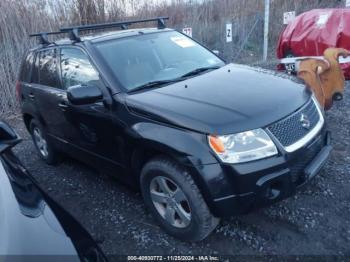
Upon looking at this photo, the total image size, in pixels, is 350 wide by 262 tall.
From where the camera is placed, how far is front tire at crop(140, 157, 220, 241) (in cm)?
252

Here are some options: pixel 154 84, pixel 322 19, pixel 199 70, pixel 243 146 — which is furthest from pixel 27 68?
pixel 322 19

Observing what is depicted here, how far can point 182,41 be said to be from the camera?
3.89 m

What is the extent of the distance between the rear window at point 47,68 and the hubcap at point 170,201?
1823mm

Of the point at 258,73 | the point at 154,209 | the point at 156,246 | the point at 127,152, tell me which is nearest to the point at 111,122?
the point at 127,152

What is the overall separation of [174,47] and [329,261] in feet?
8.26

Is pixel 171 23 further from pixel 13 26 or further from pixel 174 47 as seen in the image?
pixel 174 47

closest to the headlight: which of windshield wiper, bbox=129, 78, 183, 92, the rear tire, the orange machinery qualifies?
windshield wiper, bbox=129, 78, 183, 92

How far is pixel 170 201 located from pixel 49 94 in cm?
207

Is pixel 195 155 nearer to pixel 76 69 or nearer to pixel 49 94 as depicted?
pixel 76 69

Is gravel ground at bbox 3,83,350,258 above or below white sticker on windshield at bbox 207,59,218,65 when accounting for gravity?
below

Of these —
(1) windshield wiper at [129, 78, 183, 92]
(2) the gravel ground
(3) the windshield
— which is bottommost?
(2) the gravel ground

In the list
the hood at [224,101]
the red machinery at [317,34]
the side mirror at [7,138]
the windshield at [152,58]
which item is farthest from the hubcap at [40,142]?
the red machinery at [317,34]

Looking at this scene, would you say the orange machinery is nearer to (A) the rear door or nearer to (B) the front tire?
(B) the front tire

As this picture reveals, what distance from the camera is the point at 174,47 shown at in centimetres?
371
